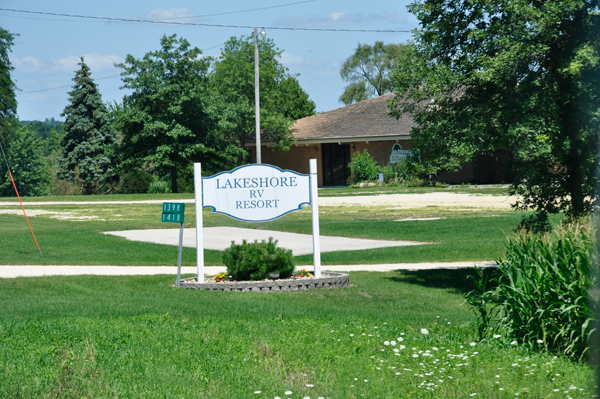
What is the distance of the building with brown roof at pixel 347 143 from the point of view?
42.7 meters

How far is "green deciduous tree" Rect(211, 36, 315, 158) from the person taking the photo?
44125mm

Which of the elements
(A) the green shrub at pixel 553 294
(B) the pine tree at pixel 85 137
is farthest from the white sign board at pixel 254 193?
(B) the pine tree at pixel 85 137

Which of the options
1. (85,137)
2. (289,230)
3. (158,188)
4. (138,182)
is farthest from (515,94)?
(85,137)

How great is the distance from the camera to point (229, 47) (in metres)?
46.6

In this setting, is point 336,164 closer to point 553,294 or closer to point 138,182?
point 138,182

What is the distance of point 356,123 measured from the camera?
45.8 m

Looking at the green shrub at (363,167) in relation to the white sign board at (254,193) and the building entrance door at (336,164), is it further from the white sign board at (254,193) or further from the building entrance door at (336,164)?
the white sign board at (254,193)

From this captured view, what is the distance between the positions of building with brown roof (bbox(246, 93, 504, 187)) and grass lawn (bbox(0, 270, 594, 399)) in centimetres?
3428

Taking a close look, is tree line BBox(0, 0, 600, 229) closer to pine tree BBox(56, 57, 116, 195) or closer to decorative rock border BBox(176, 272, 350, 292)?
decorative rock border BBox(176, 272, 350, 292)

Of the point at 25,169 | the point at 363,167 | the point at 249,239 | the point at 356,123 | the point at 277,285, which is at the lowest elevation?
the point at 277,285

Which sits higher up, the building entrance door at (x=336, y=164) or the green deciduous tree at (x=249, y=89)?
the green deciduous tree at (x=249, y=89)

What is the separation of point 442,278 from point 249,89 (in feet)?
119

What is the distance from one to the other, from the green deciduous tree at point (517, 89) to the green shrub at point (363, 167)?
31.8 meters

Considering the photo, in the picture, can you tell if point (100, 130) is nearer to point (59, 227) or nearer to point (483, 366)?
point (59, 227)
